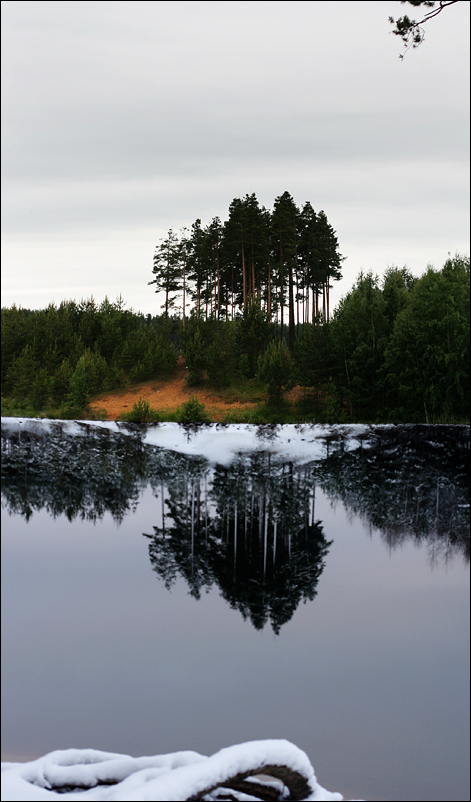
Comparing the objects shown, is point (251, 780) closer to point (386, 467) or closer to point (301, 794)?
point (301, 794)

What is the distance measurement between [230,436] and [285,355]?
7.58m

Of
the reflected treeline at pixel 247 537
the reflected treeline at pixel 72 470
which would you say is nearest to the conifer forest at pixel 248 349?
the reflected treeline at pixel 72 470

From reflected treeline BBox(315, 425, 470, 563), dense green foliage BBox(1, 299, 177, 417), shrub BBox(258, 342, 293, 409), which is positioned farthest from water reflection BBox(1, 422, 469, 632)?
shrub BBox(258, 342, 293, 409)

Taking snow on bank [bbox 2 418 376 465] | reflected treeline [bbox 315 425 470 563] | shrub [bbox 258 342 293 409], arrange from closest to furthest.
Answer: reflected treeline [bbox 315 425 470 563] → snow on bank [bbox 2 418 376 465] → shrub [bbox 258 342 293 409]

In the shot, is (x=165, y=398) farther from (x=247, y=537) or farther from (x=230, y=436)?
(x=247, y=537)

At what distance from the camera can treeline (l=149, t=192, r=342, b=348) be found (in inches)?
613

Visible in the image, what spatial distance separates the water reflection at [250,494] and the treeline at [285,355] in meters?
2.60

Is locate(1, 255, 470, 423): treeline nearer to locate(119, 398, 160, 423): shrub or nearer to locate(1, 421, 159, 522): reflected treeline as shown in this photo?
locate(119, 398, 160, 423): shrub

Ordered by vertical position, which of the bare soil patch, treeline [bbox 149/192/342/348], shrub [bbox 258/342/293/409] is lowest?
the bare soil patch

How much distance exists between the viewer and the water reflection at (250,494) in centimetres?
244

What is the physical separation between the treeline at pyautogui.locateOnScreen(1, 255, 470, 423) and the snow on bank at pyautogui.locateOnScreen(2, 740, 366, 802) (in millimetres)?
4012

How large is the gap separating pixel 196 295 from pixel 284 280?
4616 mm

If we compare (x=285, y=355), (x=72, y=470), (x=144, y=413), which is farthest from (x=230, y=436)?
(x=285, y=355)

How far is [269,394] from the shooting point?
32.0 feet
